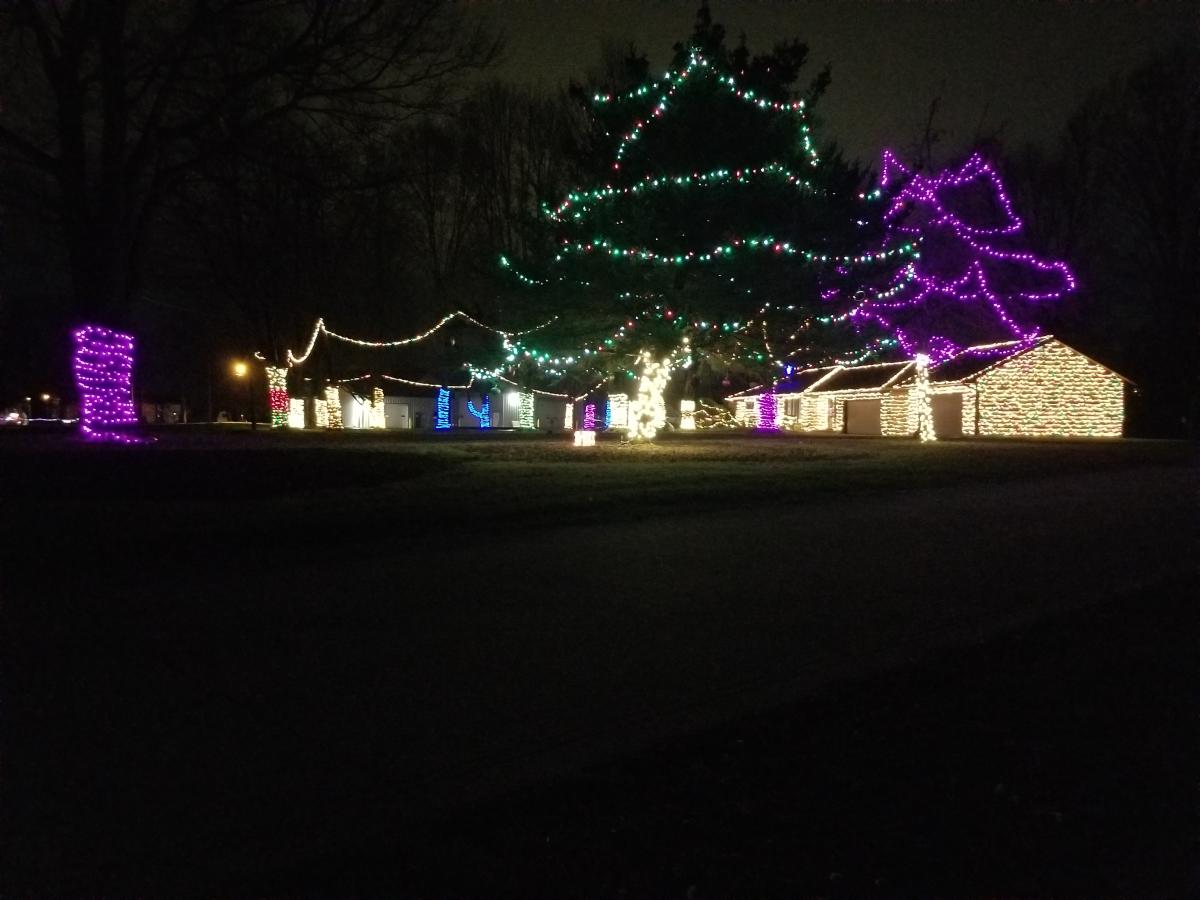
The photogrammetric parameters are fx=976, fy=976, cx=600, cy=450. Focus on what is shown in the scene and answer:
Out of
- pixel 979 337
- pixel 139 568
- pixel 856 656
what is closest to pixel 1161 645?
pixel 856 656

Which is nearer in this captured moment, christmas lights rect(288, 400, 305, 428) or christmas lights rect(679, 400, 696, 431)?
christmas lights rect(679, 400, 696, 431)

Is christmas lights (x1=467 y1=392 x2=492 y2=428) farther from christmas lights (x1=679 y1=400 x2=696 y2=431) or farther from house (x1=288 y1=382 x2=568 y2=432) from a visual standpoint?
christmas lights (x1=679 y1=400 x2=696 y2=431)

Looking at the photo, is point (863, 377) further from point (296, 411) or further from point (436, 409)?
point (296, 411)

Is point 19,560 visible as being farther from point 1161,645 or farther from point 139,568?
point 1161,645

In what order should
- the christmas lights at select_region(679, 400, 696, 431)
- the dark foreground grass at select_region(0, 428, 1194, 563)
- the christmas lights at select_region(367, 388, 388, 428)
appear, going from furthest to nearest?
Answer: the christmas lights at select_region(367, 388, 388, 428) < the christmas lights at select_region(679, 400, 696, 431) < the dark foreground grass at select_region(0, 428, 1194, 563)

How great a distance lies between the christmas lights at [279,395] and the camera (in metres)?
46.4

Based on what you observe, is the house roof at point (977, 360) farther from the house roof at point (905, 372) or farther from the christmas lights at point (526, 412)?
the christmas lights at point (526, 412)

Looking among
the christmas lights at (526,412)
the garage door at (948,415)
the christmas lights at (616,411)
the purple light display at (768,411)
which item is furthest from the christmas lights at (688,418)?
the garage door at (948,415)

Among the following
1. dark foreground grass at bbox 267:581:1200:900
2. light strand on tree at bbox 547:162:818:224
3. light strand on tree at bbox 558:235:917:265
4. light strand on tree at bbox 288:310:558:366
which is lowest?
dark foreground grass at bbox 267:581:1200:900

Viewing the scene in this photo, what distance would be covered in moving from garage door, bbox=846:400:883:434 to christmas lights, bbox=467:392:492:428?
22.0m

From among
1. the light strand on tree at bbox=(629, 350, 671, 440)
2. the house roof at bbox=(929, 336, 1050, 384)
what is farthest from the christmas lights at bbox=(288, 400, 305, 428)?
the house roof at bbox=(929, 336, 1050, 384)

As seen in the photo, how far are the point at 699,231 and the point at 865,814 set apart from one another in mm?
23402

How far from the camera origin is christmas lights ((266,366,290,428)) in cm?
4638

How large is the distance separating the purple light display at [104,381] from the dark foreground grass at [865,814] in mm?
19202
